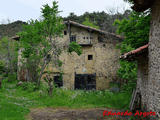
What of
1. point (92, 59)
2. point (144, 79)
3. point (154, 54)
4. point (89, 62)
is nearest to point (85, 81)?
point (89, 62)

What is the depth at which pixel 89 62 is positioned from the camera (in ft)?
62.9

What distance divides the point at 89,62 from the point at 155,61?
1360 cm

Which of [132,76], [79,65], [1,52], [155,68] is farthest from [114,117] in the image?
[1,52]

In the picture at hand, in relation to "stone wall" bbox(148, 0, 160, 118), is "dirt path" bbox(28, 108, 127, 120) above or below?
below

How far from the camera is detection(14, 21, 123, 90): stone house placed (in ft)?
62.0

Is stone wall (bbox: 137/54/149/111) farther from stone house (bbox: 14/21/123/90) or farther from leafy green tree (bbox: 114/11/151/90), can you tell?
stone house (bbox: 14/21/123/90)

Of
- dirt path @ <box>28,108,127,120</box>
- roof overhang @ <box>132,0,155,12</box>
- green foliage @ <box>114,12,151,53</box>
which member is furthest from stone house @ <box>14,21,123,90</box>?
roof overhang @ <box>132,0,155,12</box>

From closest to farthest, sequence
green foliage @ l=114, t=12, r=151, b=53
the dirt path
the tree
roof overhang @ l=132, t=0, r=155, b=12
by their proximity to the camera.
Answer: roof overhang @ l=132, t=0, r=155, b=12, the dirt path, green foliage @ l=114, t=12, r=151, b=53, the tree

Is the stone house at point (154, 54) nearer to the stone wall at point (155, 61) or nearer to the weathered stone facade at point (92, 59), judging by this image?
the stone wall at point (155, 61)

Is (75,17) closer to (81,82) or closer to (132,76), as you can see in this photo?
(81,82)

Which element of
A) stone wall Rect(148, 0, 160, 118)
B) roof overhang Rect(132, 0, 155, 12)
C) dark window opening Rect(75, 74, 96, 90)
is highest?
roof overhang Rect(132, 0, 155, 12)

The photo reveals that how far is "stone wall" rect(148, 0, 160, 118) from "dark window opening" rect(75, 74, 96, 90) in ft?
41.9

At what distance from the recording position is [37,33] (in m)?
15.1

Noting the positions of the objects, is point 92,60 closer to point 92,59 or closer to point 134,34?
point 92,59
